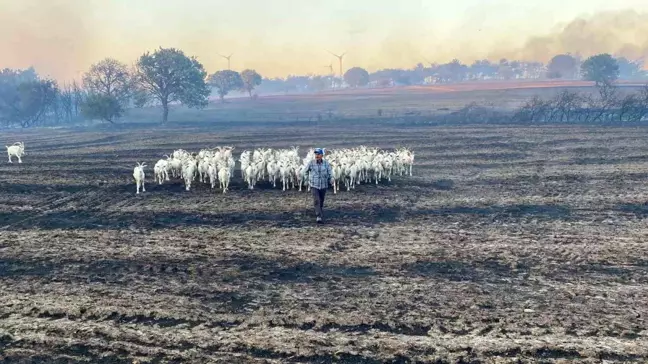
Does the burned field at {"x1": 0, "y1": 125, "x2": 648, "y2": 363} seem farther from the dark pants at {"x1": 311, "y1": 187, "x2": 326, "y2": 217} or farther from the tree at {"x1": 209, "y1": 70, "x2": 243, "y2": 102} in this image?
the tree at {"x1": 209, "y1": 70, "x2": 243, "y2": 102}

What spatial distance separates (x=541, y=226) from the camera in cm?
1438

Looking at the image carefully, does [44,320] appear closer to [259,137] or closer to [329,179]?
[329,179]

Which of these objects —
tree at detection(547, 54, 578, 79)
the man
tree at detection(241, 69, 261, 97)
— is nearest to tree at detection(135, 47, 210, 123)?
tree at detection(241, 69, 261, 97)

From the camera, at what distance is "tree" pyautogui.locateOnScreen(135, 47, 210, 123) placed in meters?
76.1

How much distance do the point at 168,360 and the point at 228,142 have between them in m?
36.3

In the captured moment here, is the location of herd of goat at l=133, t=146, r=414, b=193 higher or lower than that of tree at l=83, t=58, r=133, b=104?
lower

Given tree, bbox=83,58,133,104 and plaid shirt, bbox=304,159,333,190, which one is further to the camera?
tree, bbox=83,58,133,104

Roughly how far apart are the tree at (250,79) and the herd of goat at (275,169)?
367ft

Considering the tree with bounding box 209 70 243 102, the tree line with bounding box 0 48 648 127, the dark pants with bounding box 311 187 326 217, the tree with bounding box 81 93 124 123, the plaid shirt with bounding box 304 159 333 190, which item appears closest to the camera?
the plaid shirt with bounding box 304 159 333 190

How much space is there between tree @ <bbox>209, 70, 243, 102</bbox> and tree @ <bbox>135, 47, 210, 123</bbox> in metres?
43.6

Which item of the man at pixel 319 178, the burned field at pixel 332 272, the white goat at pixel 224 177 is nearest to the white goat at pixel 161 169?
the burned field at pixel 332 272

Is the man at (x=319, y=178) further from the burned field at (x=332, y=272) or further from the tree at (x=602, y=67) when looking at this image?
the tree at (x=602, y=67)

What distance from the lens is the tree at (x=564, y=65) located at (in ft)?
567

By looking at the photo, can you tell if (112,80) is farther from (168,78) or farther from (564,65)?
(564,65)
